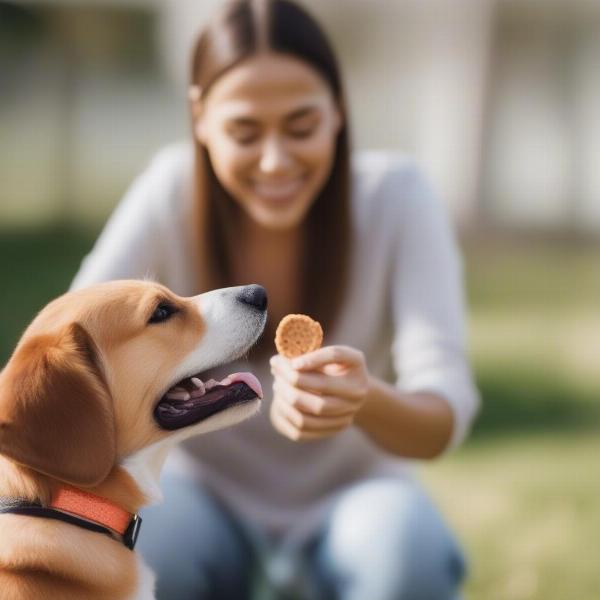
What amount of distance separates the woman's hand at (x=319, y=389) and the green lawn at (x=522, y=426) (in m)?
1.18

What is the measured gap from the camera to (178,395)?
5.28 feet

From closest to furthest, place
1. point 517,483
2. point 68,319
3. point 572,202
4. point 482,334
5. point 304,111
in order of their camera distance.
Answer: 1. point 68,319
2. point 304,111
3. point 517,483
4. point 482,334
5. point 572,202

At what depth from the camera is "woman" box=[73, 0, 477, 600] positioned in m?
2.03

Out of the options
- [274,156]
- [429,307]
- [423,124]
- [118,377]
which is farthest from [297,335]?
[423,124]

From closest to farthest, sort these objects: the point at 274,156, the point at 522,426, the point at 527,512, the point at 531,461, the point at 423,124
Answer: the point at 274,156 < the point at 527,512 < the point at 531,461 < the point at 522,426 < the point at 423,124

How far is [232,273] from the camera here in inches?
88.4

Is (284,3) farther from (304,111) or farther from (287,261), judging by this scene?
(287,261)

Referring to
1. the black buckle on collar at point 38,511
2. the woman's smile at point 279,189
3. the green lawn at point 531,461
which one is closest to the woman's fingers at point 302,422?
the black buckle on collar at point 38,511

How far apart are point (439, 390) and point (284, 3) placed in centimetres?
87

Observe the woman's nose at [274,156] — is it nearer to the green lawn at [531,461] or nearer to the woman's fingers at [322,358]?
the woman's fingers at [322,358]

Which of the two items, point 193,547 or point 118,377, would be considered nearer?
point 118,377

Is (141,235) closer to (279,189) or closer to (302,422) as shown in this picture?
(279,189)

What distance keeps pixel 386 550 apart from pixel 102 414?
0.85 metres

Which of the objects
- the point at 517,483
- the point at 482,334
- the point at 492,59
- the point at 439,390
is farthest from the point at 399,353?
the point at 492,59
